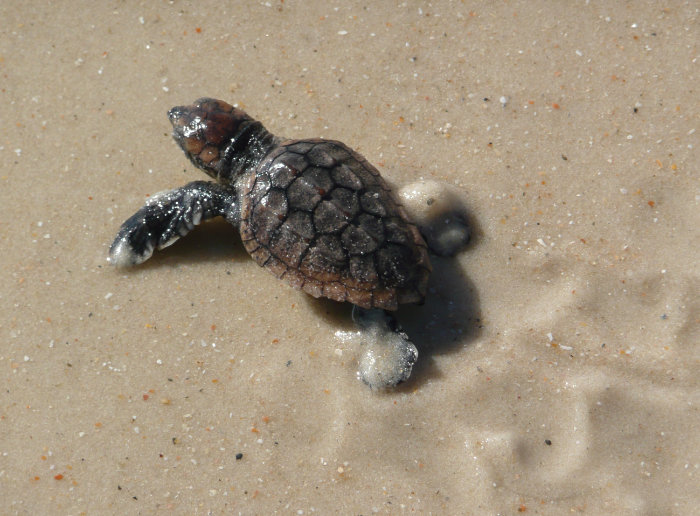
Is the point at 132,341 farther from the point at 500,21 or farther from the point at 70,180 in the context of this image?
the point at 500,21

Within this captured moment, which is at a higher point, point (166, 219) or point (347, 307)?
point (166, 219)

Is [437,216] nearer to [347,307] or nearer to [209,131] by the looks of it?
[347,307]

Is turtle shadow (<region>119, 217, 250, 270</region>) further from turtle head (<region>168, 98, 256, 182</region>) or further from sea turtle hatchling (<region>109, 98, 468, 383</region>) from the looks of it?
turtle head (<region>168, 98, 256, 182</region>)

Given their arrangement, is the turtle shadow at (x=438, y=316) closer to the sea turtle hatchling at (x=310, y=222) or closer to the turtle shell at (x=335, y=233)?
the sea turtle hatchling at (x=310, y=222)

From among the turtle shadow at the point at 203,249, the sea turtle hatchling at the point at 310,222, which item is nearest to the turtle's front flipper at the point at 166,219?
the sea turtle hatchling at the point at 310,222

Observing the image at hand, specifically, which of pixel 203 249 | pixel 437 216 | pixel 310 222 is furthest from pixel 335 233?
pixel 203 249

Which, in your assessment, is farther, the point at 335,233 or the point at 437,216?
the point at 437,216
